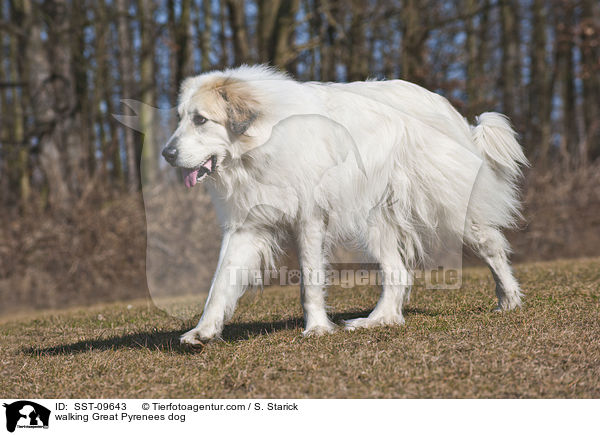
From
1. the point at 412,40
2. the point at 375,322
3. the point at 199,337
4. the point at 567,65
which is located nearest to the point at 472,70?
the point at 412,40

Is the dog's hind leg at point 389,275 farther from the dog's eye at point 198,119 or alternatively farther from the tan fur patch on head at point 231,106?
the dog's eye at point 198,119

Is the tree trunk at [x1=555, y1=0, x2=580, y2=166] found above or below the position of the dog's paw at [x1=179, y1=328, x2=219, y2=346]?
above

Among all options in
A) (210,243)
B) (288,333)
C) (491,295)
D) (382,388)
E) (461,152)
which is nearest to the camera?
(382,388)

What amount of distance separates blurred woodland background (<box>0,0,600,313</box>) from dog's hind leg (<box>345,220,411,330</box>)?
305 cm

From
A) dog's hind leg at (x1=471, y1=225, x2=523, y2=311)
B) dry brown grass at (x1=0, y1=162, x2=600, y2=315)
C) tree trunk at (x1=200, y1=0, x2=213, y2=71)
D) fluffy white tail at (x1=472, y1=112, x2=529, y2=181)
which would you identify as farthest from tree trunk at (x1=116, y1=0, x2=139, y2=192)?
dog's hind leg at (x1=471, y1=225, x2=523, y2=311)

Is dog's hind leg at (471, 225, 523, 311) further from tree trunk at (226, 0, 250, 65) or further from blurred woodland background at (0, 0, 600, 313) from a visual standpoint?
tree trunk at (226, 0, 250, 65)

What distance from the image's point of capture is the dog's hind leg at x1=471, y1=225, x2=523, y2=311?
5.25 meters

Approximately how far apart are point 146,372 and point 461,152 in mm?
2867

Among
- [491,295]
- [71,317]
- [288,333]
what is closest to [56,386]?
[288,333]

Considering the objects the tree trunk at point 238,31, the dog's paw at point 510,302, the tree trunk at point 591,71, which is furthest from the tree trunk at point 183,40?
the dog's paw at point 510,302

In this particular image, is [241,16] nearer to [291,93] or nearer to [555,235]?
[555,235]

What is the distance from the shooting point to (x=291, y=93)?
4539mm

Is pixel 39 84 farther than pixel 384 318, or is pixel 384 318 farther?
pixel 39 84
